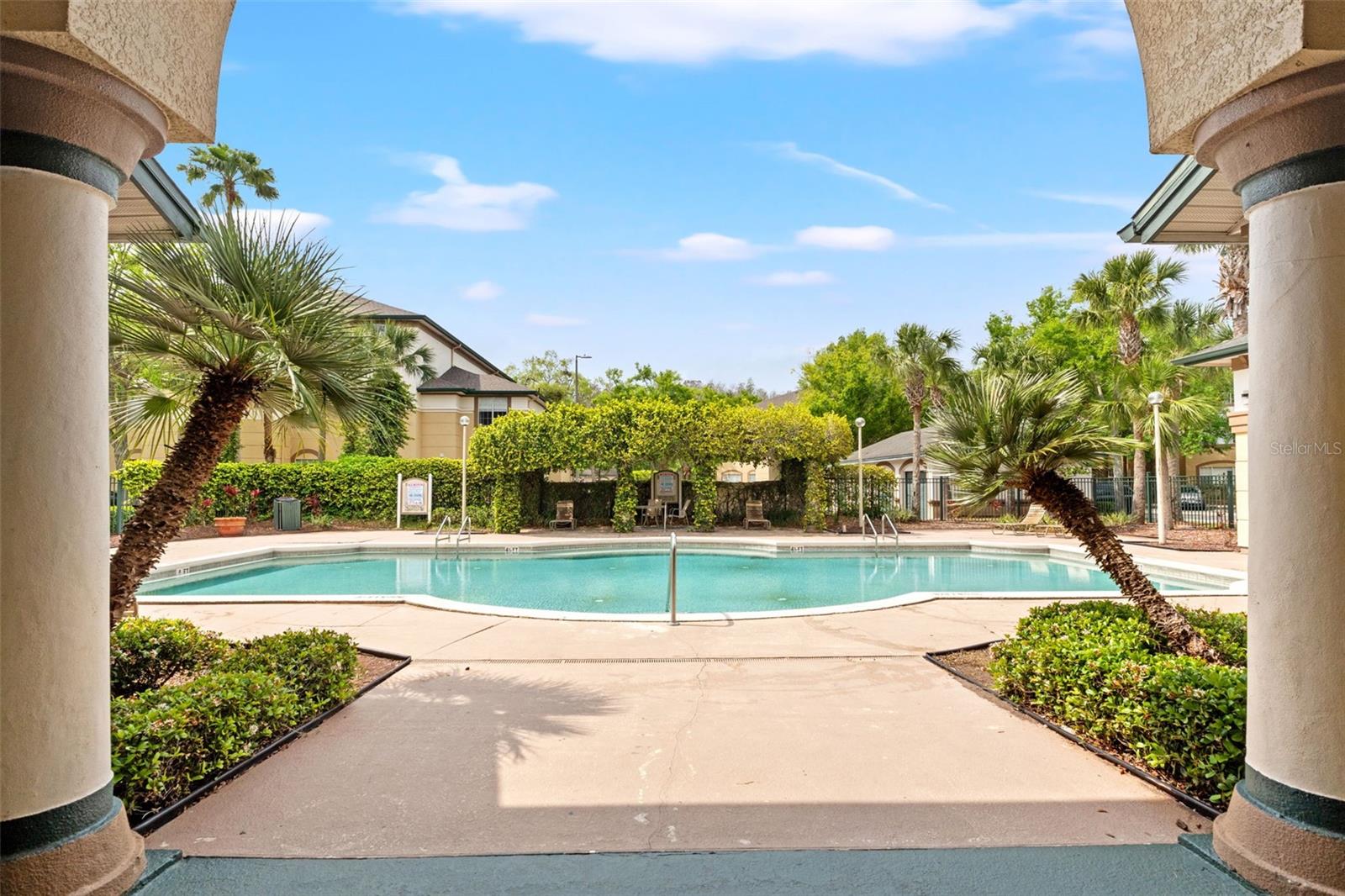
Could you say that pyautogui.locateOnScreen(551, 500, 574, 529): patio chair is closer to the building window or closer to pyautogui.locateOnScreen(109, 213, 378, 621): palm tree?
the building window

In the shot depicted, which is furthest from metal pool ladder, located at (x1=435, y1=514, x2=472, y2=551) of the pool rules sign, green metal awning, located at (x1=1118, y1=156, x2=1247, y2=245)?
green metal awning, located at (x1=1118, y1=156, x2=1247, y2=245)

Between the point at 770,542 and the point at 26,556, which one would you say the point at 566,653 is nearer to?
the point at 26,556

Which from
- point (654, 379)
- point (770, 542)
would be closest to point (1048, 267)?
point (654, 379)

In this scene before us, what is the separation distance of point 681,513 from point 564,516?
3894 millimetres

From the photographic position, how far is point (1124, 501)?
93.8 feet

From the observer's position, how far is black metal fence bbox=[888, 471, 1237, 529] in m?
23.0

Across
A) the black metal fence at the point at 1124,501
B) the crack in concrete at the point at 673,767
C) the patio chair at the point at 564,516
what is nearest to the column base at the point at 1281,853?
the crack in concrete at the point at 673,767

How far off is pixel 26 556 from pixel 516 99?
9455 mm

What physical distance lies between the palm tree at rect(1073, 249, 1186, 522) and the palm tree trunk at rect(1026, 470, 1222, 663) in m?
23.2

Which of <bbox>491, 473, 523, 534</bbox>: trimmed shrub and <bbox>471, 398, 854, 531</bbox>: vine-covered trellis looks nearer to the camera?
<bbox>471, 398, 854, 531</bbox>: vine-covered trellis

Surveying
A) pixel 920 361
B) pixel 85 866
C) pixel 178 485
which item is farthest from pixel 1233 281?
pixel 85 866

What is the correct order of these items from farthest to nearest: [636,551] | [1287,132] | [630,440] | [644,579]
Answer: [630,440] → [636,551] → [644,579] → [1287,132]

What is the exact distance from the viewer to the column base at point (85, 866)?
2.61m

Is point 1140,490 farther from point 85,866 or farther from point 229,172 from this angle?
point 229,172
